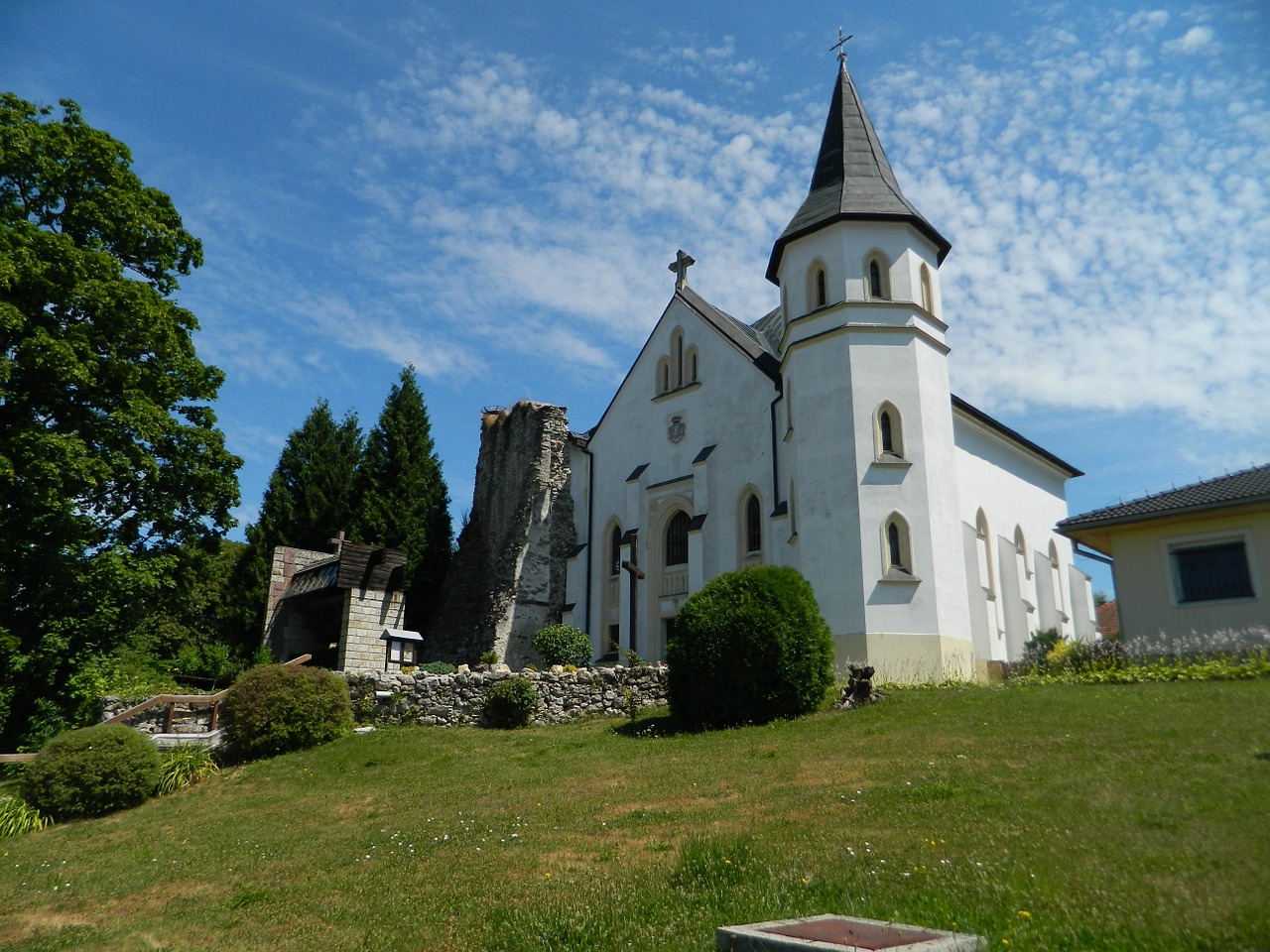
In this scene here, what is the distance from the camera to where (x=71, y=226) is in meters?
19.9

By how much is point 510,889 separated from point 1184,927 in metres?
4.84

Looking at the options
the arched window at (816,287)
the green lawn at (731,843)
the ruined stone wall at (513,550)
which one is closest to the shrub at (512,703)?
the green lawn at (731,843)

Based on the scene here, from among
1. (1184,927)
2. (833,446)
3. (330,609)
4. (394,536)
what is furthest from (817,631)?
(394,536)

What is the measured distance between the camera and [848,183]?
24.9 meters

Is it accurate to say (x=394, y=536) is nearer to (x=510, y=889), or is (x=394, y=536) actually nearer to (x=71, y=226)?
(x=71, y=226)

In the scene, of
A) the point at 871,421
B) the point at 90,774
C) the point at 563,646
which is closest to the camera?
the point at 90,774

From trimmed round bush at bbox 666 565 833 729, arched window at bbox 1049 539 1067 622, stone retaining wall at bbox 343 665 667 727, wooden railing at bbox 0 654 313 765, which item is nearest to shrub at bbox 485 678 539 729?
stone retaining wall at bbox 343 665 667 727

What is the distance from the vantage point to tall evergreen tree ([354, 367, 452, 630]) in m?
32.8

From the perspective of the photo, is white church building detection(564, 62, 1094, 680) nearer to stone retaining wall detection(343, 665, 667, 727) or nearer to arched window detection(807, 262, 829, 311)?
arched window detection(807, 262, 829, 311)

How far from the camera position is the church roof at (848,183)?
2392 centimetres

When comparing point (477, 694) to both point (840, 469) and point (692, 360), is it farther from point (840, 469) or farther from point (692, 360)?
point (692, 360)

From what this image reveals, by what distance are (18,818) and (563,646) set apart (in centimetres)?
1468

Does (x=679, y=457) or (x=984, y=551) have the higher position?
(x=679, y=457)

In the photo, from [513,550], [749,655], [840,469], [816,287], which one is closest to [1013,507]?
[840,469]
